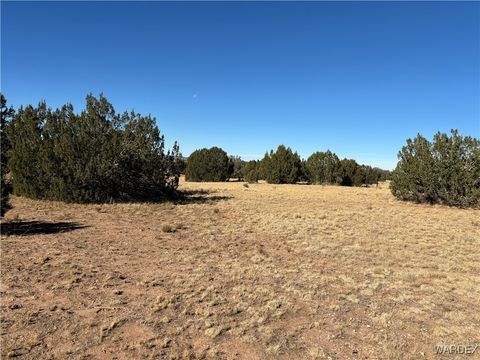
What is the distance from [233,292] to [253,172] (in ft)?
188

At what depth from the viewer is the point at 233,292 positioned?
6.80 metres

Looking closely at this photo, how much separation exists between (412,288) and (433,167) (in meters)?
18.9

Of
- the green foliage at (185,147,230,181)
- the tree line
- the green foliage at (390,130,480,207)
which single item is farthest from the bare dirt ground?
the green foliage at (185,147,230,181)

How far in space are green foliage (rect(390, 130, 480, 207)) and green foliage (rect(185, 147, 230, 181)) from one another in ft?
121

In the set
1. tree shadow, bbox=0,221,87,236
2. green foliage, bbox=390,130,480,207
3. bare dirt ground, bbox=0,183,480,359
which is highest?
green foliage, bbox=390,130,480,207

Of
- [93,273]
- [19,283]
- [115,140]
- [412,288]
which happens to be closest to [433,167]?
[412,288]

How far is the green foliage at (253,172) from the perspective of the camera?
2462 inches

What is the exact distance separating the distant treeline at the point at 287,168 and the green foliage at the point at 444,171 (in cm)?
3190

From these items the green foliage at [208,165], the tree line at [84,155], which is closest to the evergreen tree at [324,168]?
the green foliage at [208,165]

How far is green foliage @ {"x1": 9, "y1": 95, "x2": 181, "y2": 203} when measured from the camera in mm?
19219

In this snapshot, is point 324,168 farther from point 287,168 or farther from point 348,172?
point 287,168

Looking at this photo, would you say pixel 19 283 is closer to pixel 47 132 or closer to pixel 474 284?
pixel 474 284

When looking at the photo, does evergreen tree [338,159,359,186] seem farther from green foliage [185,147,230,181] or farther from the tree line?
the tree line

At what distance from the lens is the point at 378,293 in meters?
6.90
